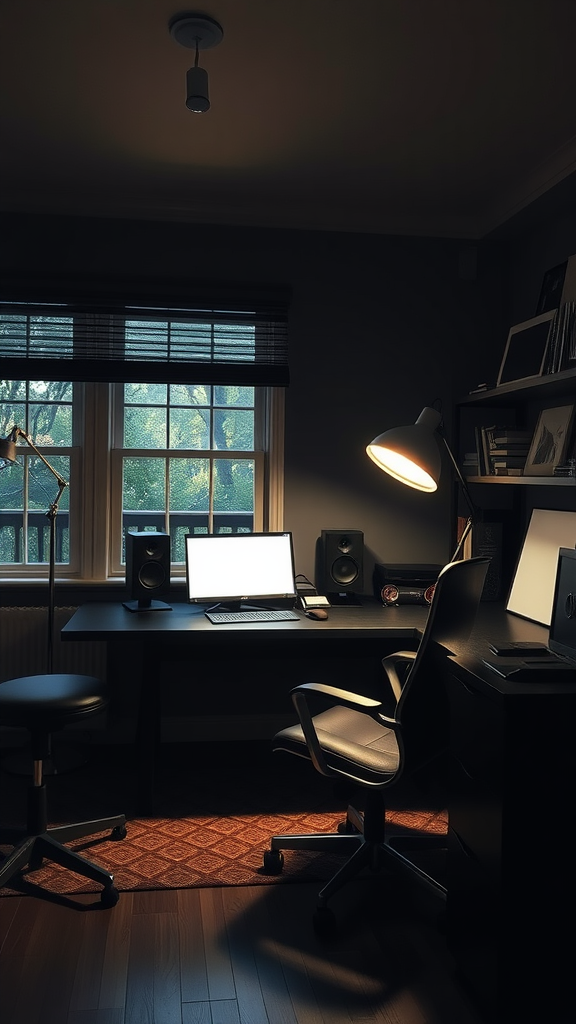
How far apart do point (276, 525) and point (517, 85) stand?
2106 mm

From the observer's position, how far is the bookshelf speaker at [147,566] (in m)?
3.35

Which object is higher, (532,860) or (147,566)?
(147,566)

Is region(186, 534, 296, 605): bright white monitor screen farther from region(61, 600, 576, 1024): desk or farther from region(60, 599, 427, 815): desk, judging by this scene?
region(61, 600, 576, 1024): desk

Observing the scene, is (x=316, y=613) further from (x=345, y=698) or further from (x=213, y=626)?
(x=345, y=698)

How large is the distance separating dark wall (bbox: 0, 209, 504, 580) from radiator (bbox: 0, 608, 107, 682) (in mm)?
1143

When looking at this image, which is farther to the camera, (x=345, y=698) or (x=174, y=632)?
(x=174, y=632)

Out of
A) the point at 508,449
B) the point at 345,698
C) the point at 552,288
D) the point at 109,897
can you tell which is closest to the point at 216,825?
the point at 109,897

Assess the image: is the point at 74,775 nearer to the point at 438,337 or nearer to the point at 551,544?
the point at 551,544

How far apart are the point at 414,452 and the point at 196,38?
158 cm

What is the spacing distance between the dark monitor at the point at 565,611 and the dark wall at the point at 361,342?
1.56 m

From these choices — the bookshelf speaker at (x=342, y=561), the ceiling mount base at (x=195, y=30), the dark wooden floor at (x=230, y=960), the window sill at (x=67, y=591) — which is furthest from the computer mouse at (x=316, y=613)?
the ceiling mount base at (x=195, y=30)

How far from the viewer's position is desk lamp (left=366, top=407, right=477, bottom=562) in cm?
313

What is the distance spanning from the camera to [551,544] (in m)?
3.35

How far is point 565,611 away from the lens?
2.38 metres
